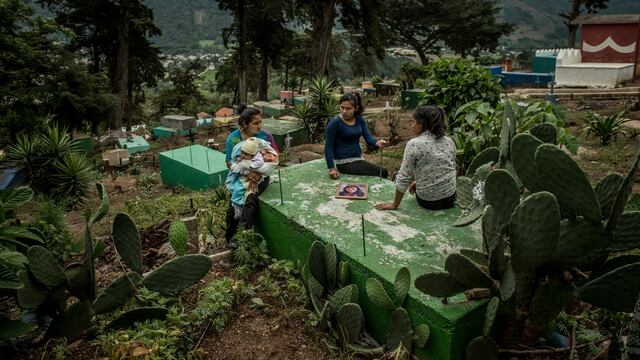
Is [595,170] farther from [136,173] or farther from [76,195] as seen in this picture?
[136,173]

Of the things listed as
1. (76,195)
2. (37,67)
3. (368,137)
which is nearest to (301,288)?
(368,137)

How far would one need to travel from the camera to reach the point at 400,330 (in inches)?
105

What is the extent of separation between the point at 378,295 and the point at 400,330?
252 mm

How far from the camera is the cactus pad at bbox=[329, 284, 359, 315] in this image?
2.96 meters

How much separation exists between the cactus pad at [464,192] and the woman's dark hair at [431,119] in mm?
523

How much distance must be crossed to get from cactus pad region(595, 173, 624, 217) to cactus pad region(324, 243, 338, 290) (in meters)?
1.72

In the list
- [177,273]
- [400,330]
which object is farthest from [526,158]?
[177,273]

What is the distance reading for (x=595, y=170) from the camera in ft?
22.6

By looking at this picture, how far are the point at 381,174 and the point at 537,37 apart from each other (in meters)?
138

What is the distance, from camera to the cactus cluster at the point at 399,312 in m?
2.54

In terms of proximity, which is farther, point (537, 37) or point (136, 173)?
point (537, 37)

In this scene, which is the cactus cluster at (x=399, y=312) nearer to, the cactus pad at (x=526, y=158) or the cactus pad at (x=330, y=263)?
the cactus pad at (x=330, y=263)

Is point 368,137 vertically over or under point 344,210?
over

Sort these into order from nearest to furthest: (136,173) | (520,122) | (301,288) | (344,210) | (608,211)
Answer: (608,211)
(301,288)
(344,210)
(520,122)
(136,173)
